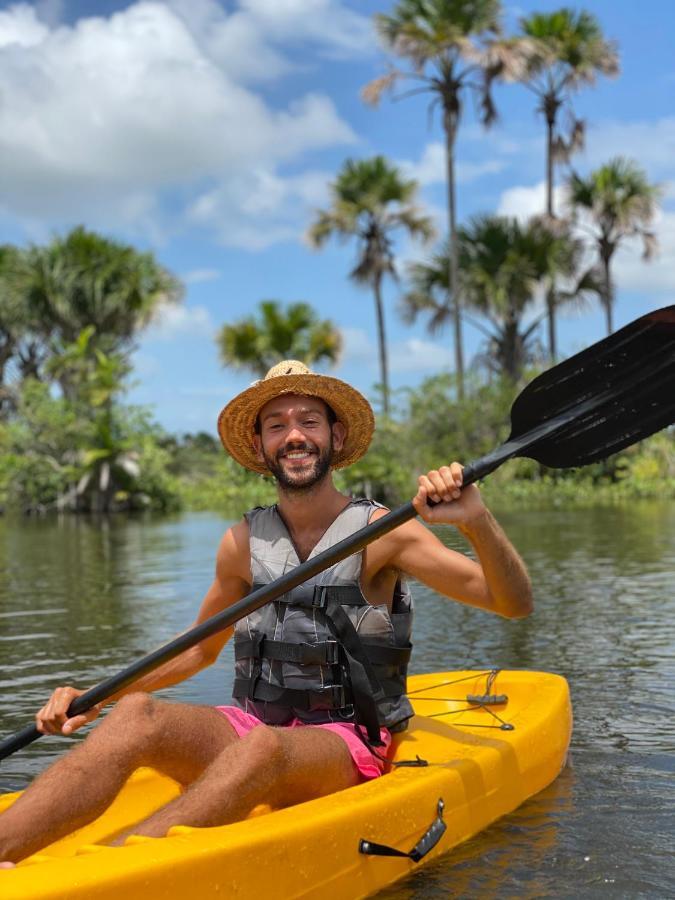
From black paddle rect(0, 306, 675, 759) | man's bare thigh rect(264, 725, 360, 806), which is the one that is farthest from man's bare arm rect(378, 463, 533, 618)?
man's bare thigh rect(264, 725, 360, 806)

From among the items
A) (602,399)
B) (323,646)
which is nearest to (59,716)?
(323,646)

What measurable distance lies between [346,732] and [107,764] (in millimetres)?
693

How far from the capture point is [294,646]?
9.42 feet

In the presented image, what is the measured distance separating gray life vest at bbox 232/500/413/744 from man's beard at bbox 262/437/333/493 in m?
0.12

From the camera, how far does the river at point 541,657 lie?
2.98m

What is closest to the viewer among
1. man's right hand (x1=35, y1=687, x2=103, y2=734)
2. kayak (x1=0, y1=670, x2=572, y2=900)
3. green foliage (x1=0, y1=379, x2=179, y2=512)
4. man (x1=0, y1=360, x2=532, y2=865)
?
kayak (x1=0, y1=670, x2=572, y2=900)

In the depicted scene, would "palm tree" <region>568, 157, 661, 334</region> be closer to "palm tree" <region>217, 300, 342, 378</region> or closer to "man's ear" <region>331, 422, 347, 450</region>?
"palm tree" <region>217, 300, 342, 378</region>

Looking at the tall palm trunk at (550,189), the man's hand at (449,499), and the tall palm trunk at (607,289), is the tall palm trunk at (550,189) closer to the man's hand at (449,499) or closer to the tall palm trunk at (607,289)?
the tall palm trunk at (607,289)

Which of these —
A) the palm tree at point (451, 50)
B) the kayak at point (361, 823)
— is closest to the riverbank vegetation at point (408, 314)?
the palm tree at point (451, 50)

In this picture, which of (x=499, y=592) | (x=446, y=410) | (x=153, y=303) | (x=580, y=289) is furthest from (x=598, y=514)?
(x=153, y=303)

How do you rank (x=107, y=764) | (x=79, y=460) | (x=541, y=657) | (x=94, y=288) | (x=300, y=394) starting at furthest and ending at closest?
(x=94, y=288) → (x=79, y=460) → (x=541, y=657) → (x=300, y=394) → (x=107, y=764)

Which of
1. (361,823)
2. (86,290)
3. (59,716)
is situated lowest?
(361,823)

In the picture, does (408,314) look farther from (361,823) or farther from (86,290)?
(361,823)

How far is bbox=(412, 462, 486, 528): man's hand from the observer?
8.68 feet
